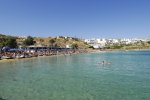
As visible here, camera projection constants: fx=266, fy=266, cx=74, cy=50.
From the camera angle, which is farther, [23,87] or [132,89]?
[23,87]

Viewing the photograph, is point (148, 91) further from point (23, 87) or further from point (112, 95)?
point (23, 87)

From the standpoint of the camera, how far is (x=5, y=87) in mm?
30344

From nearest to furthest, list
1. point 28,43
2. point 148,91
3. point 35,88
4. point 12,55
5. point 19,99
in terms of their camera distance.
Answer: point 19,99 → point 148,91 → point 35,88 → point 12,55 → point 28,43

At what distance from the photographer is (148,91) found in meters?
26.4

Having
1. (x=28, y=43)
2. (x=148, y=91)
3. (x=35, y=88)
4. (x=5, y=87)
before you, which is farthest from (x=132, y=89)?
(x=28, y=43)

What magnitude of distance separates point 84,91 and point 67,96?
2.96m

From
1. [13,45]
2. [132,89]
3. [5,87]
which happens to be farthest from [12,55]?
[132,89]

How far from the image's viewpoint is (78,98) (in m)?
23.9

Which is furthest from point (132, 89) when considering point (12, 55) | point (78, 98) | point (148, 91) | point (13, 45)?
point (13, 45)

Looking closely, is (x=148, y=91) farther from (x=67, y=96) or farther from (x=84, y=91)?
(x=67, y=96)

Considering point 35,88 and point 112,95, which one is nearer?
point 112,95

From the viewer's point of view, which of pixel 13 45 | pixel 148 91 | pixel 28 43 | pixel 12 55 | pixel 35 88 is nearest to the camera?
pixel 148 91

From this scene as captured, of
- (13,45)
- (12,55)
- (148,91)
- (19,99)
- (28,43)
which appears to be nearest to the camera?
(19,99)

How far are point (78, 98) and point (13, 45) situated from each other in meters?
108
